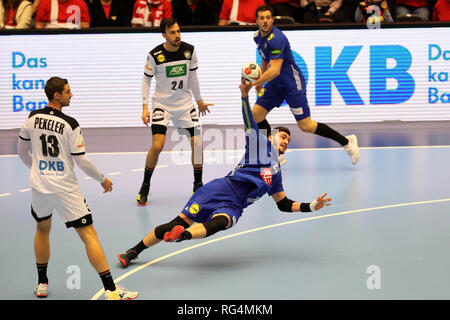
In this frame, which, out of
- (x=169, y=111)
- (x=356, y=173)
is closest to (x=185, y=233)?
(x=169, y=111)

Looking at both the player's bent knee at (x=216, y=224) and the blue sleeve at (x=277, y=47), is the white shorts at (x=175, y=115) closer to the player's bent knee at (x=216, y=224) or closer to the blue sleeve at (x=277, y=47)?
the blue sleeve at (x=277, y=47)

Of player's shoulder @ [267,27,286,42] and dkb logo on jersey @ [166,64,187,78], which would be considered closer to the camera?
dkb logo on jersey @ [166,64,187,78]

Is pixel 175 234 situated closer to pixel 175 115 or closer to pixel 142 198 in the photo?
pixel 142 198

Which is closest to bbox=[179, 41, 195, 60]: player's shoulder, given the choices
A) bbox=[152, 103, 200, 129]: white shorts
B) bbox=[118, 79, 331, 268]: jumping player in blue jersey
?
bbox=[152, 103, 200, 129]: white shorts

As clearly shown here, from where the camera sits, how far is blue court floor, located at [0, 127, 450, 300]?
18.8ft

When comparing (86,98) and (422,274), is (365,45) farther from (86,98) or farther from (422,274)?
(422,274)

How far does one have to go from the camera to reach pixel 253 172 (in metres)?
6.48

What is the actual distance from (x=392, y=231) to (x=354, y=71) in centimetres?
679

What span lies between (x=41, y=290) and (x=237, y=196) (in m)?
1.86

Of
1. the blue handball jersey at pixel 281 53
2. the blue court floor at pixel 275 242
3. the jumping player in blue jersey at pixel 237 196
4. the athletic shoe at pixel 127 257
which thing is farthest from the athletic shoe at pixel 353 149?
the athletic shoe at pixel 127 257

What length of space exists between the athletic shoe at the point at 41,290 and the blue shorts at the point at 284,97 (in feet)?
16.2

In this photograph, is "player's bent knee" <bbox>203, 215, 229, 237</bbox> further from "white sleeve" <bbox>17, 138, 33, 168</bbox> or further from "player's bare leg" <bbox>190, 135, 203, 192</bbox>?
"player's bare leg" <bbox>190, 135, 203, 192</bbox>

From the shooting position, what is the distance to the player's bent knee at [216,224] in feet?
19.5

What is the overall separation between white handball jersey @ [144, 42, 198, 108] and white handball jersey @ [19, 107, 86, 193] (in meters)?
3.37
